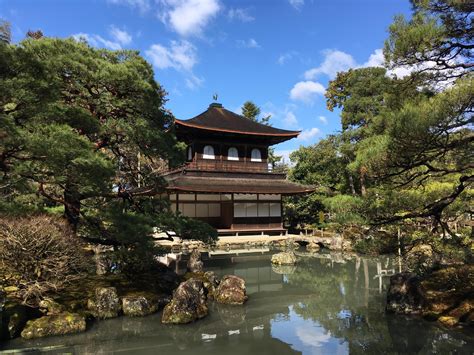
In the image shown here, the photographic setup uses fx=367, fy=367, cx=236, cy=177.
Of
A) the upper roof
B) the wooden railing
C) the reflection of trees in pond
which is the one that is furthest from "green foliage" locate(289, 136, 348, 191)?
the reflection of trees in pond

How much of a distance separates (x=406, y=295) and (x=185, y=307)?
17.4ft

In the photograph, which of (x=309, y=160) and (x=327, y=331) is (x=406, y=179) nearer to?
(x=327, y=331)

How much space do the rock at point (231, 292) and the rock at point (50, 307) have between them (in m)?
4.01

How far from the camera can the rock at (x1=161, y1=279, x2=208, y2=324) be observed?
26.8 ft

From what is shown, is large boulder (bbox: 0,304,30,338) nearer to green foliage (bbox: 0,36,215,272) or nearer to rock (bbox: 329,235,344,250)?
green foliage (bbox: 0,36,215,272)

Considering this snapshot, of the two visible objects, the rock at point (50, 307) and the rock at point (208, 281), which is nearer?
the rock at point (50, 307)

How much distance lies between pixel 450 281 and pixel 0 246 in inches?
394

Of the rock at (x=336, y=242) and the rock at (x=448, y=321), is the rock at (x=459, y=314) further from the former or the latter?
the rock at (x=336, y=242)

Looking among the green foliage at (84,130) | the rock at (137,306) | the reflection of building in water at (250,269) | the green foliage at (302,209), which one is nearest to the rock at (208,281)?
the reflection of building in water at (250,269)

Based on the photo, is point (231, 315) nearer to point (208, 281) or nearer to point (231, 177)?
point (208, 281)

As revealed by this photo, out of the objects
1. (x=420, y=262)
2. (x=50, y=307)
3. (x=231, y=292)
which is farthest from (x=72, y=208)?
(x=420, y=262)

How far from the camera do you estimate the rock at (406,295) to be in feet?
28.8

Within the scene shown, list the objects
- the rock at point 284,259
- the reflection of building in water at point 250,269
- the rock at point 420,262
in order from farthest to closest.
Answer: the rock at point 284,259, the reflection of building in water at point 250,269, the rock at point 420,262

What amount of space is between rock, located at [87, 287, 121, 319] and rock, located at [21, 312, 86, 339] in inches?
24.7
